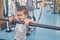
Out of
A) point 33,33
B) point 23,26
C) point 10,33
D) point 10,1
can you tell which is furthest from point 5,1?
point 23,26

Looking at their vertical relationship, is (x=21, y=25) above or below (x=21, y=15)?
below

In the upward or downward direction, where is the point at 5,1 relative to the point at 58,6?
upward

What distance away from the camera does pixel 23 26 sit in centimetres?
163

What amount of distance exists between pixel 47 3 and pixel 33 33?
5137mm

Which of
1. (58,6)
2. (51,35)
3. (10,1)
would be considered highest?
(10,1)

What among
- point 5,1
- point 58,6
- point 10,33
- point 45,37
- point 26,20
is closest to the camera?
point 26,20

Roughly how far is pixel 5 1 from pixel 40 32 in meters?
1.32

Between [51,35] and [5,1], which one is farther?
[5,1]

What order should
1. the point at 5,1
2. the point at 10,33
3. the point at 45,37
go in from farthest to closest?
the point at 5,1 < the point at 10,33 < the point at 45,37

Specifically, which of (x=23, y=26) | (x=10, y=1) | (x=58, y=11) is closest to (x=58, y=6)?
(x=58, y=11)

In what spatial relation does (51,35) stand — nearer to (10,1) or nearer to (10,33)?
(10,33)

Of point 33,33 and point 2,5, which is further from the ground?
point 2,5

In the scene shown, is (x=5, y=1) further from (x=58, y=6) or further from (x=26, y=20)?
(x=58, y=6)

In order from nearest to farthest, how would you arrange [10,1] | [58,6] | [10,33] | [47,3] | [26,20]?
[26,20] < [10,33] < [10,1] < [58,6] < [47,3]
